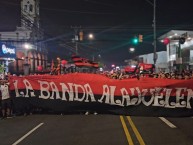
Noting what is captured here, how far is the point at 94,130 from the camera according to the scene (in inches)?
449

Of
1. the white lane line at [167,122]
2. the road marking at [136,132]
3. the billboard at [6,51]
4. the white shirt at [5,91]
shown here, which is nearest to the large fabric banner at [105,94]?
the white shirt at [5,91]

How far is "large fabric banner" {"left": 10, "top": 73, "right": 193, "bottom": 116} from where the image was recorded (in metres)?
14.7

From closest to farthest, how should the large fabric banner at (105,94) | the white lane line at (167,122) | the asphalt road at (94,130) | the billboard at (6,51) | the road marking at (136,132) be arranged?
the road marking at (136,132), the asphalt road at (94,130), the white lane line at (167,122), the large fabric banner at (105,94), the billboard at (6,51)

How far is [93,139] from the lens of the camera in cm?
986

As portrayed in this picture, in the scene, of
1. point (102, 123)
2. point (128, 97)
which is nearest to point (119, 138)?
point (102, 123)

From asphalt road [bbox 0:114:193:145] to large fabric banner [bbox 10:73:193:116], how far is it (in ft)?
1.96

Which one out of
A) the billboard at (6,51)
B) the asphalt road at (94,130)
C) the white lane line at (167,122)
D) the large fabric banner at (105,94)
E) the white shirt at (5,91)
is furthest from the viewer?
the billboard at (6,51)

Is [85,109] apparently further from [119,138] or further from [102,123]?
[119,138]

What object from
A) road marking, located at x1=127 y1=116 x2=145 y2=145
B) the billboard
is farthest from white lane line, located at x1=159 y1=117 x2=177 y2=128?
the billboard

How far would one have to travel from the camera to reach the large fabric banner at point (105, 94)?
1466 centimetres

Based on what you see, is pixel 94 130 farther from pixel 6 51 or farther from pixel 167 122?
pixel 6 51

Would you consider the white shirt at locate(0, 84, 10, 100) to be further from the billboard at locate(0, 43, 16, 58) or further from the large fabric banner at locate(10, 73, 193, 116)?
the billboard at locate(0, 43, 16, 58)

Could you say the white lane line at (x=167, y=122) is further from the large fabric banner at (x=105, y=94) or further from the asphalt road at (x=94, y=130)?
the large fabric banner at (x=105, y=94)

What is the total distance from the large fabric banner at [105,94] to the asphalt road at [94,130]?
60cm
